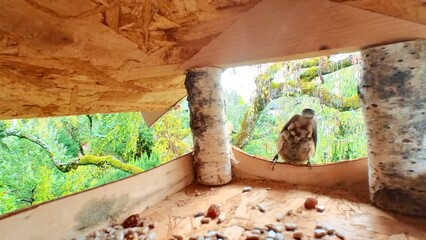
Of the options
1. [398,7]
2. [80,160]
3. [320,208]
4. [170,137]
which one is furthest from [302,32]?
[80,160]

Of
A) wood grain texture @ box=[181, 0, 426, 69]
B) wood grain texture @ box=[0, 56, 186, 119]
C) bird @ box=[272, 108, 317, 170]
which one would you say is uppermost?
wood grain texture @ box=[181, 0, 426, 69]

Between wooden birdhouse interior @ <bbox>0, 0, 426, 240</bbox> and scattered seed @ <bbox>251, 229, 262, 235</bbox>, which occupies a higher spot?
wooden birdhouse interior @ <bbox>0, 0, 426, 240</bbox>

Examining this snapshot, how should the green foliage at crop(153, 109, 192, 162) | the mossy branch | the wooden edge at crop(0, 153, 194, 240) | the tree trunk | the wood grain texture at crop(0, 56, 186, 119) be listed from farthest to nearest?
1. the green foliage at crop(153, 109, 192, 162)
2. the mossy branch
3. the tree trunk
4. the wood grain texture at crop(0, 56, 186, 119)
5. the wooden edge at crop(0, 153, 194, 240)

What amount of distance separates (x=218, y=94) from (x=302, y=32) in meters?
0.56

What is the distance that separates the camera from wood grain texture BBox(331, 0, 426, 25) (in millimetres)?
892

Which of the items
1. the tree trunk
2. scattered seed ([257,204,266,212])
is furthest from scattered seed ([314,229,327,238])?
the tree trunk

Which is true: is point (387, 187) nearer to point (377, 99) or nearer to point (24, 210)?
point (377, 99)

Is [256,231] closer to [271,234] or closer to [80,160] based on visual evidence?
[271,234]

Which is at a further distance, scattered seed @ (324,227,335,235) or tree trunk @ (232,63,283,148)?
tree trunk @ (232,63,283,148)

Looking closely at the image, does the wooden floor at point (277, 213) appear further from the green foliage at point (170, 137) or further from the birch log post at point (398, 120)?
the green foliage at point (170, 137)

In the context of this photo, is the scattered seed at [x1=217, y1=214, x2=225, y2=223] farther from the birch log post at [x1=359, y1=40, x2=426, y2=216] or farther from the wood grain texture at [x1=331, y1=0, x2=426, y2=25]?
the wood grain texture at [x1=331, y1=0, x2=426, y2=25]

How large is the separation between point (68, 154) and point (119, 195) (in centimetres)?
421

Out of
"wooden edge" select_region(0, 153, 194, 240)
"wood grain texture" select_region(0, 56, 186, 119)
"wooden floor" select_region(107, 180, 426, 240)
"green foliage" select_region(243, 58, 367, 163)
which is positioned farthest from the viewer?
"green foliage" select_region(243, 58, 367, 163)

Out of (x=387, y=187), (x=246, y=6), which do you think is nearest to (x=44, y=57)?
(x=246, y=6)
